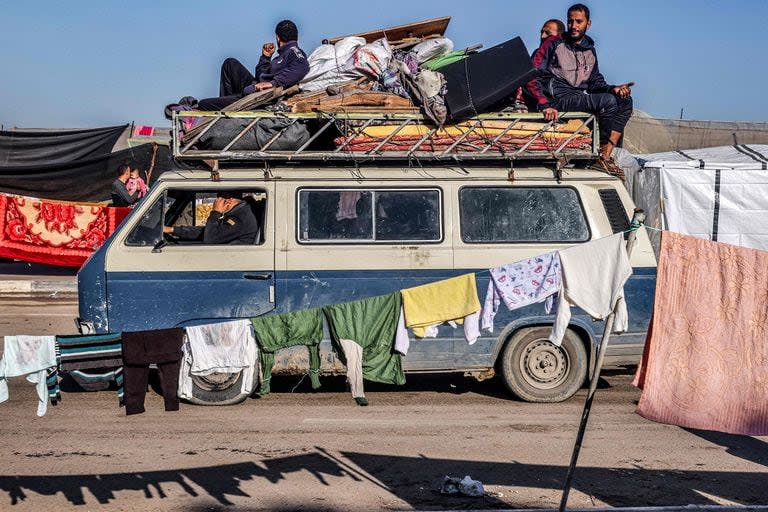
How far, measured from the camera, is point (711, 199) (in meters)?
11.0

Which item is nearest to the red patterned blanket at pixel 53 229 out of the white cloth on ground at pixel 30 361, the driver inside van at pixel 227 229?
the driver inside van at pixel 227 229

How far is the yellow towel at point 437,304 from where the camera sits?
289 inches

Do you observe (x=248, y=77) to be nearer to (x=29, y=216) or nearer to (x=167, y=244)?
(x=167, y=244)

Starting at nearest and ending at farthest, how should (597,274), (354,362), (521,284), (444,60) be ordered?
(597,274) < (521,284) < (354,362) < (444,60)

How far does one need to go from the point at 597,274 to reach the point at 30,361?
376cm

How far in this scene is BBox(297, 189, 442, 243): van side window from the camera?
838 centimetres

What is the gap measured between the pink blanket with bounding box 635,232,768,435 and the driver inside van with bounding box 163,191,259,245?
3877mm

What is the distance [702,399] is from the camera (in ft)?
19.9

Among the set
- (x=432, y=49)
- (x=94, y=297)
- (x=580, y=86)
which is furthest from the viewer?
(x=580, y=86)

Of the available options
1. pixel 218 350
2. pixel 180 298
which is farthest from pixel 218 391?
pixel 218 350

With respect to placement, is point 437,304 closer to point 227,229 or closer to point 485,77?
point 227,229

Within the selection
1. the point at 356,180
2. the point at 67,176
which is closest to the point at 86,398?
the point at 356,180

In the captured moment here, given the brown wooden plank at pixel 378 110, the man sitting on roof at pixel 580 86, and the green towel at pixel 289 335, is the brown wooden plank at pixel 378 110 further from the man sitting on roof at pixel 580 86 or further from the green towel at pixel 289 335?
the green towel at pixel 289 335

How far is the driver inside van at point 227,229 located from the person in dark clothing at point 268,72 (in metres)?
1.47
